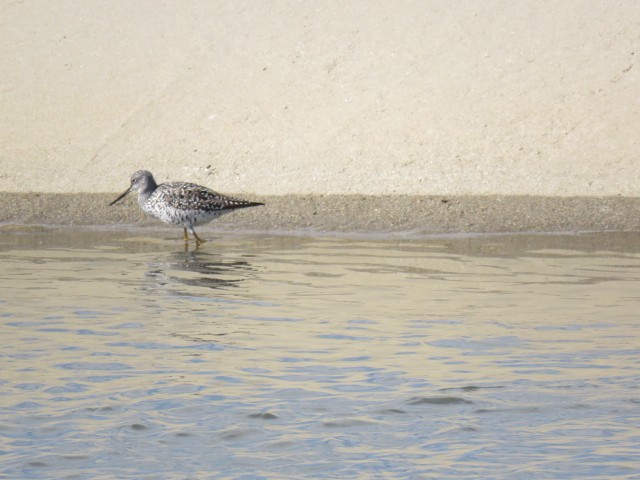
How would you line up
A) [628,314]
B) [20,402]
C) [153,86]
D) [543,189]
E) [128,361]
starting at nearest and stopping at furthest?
[20,402] → [128,361] → [628,314] → [543,189] → [153,86]

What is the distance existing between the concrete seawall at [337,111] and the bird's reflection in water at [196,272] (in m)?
3.10

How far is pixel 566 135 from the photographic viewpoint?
1936 centimetres

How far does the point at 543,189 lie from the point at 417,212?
2.40 meters

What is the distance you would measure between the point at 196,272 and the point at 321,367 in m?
4.56

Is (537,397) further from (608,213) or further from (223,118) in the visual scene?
(223,118)

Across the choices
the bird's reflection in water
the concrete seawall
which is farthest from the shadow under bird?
the concrete seawall

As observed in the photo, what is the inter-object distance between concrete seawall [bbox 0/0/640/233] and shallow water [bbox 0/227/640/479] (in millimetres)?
4412

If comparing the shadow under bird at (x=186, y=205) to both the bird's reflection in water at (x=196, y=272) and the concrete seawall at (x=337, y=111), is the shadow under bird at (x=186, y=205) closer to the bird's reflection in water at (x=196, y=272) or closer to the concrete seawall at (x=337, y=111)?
the bird's reflection in water at (x=196, y=272)

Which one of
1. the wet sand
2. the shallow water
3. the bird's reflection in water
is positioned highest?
the wet sand

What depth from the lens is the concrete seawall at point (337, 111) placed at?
17.0 meters

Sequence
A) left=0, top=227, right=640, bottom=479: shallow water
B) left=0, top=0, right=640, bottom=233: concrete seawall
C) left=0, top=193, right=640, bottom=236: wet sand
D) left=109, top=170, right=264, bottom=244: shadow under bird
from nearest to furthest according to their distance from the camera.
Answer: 1. left=0, top=227, right=640, bottom=479: shallow water
2. left=109, top=170, right=264, bottom=244: shadow under bird
3. left=0, top=193, right=640, bottom=236: wet sand
4. left=0, top=0, right=640, bottom=233: concrete seawall

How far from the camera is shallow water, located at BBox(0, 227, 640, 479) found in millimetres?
5633

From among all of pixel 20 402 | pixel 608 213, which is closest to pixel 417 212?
pixel 608 213

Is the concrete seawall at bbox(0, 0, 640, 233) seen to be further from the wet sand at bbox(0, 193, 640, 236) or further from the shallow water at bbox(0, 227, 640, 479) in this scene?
the shallow water at bbox(0, 227, 640, 479)
